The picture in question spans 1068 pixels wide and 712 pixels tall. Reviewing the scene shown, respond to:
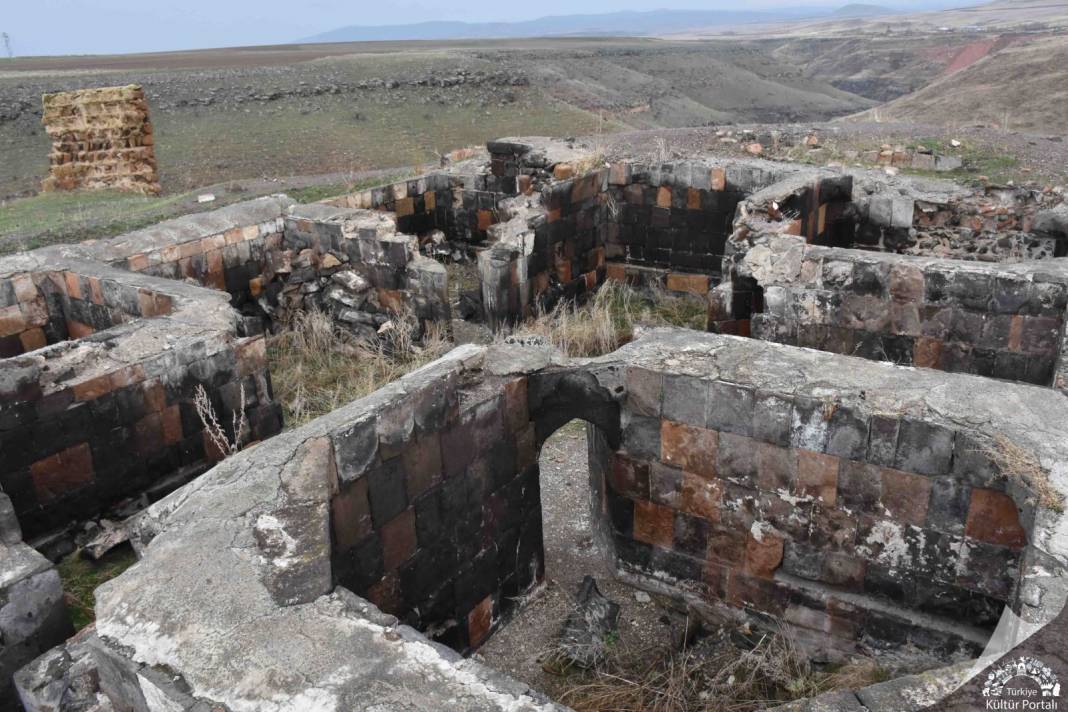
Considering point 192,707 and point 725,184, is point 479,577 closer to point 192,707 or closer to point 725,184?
point 192,707

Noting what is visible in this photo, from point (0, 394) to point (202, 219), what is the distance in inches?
162

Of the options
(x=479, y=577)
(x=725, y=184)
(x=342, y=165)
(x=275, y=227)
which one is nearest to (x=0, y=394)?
(x=479, y=577)

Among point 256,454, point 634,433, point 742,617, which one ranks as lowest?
point 742,617

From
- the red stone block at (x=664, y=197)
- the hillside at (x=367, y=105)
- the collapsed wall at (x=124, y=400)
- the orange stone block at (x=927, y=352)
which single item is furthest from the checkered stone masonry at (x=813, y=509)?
the hillside at (x=367, y=105)

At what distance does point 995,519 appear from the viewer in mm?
4113

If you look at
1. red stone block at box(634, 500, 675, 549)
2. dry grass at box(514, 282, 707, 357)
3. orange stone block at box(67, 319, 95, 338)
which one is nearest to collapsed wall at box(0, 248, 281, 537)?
orange stone block at box(67, 319, 95, 338)

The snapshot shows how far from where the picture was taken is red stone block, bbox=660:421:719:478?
4746mm

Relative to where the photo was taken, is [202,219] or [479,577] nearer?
[479,577]

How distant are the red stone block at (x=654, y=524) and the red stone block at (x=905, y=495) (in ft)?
3.97

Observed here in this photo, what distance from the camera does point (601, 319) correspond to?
9.34m

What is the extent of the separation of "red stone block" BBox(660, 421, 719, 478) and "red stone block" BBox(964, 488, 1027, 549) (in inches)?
50.6

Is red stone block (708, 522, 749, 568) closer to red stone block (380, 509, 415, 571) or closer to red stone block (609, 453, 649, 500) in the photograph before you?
red stone block (609, 453, 649, 500)

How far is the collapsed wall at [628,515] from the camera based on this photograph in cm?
311

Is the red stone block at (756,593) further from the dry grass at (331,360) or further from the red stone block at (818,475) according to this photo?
the dry grass at (331,360)
